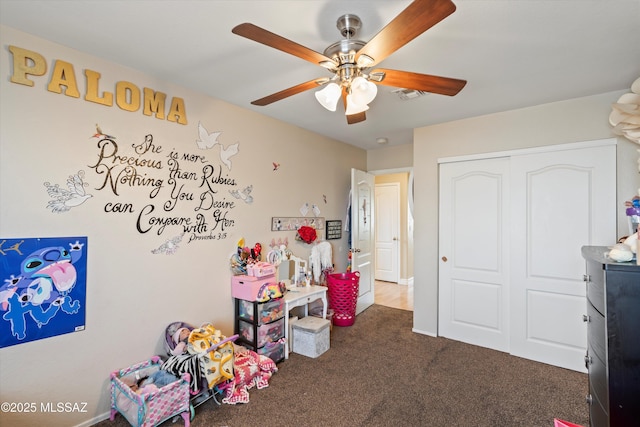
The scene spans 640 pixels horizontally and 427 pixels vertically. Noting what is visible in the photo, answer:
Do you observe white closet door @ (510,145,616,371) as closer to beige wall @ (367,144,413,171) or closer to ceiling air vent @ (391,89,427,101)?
ceiling air vent @ (391,89,427,101)

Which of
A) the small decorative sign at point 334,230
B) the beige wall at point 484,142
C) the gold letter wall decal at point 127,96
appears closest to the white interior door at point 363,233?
the small decorative sign at point 334,230

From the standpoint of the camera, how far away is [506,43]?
1.77 m

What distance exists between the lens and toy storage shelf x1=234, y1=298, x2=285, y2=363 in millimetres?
2592

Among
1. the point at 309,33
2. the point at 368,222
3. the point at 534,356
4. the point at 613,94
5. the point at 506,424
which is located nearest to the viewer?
the point at 309,33

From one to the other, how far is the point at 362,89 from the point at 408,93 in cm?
119

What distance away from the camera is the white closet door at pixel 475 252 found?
2.99 m

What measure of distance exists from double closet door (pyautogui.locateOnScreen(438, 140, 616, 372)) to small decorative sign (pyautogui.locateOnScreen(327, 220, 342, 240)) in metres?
1.37

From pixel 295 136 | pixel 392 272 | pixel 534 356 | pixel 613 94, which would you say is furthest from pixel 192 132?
pixel 392 272

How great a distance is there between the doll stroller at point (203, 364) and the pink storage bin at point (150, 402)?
92mm

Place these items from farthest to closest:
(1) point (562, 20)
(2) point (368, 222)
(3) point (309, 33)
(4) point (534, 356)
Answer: (2) point (368, 222)
(4) point (534, 356)
(3) point (309, 33)
(1) point (562, 20)

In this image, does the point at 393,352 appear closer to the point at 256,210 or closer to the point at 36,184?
the point at 256,210

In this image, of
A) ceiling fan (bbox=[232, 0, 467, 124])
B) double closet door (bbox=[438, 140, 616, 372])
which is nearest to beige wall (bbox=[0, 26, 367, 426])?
ceiling fan (bbox=[232, 0, 467, 124])

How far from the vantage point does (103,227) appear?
1992mm

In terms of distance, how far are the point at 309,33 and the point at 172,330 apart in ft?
7.40
